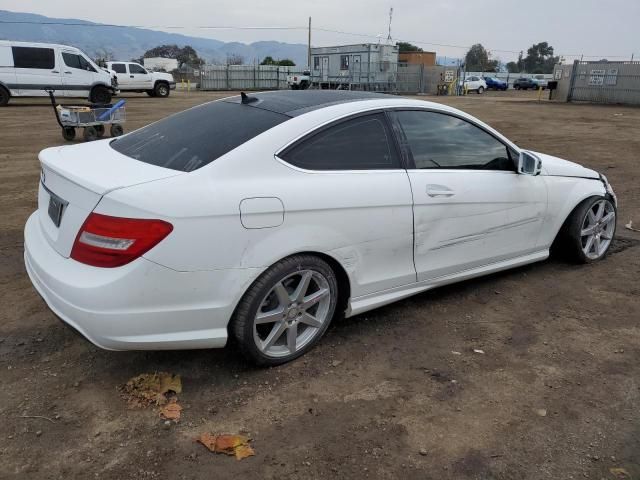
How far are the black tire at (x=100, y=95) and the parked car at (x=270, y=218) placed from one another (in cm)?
2062

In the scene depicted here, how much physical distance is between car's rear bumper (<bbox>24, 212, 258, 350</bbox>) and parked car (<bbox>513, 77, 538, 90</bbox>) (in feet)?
194

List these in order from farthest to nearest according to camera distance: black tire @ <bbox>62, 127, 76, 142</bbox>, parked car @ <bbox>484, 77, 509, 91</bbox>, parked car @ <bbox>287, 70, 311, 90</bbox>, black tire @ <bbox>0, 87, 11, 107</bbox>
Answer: parked car @ <bbox>484, 77, 509, 91</bbox> < parked car @ <bbox>287, 70, 311, 90</bbox> < black tire @ <bbox>0, 87, 11, 107</bbox> < black tire @ <bbox>62, 127, 76, 142</bbox>

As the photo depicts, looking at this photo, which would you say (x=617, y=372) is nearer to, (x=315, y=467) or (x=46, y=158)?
(x=315, y=467)

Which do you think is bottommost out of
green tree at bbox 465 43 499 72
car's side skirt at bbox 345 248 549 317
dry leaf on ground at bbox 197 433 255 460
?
dry leaf on ground at bbox 197 433 255 460

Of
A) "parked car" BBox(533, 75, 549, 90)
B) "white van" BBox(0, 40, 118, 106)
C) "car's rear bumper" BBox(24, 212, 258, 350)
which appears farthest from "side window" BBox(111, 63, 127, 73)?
"parked car" BBox(533, 75, 549, 90)

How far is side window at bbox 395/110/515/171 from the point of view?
352 cm

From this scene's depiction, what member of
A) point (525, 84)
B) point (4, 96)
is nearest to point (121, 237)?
point (4, 96)

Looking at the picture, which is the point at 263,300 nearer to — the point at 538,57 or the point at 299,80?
the point at 299,80

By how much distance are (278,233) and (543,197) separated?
2.45 metres

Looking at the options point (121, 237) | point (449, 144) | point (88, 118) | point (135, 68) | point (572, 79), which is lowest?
point (88, 118)

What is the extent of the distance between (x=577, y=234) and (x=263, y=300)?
306 cm

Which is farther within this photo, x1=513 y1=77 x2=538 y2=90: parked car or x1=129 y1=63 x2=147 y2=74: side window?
x1=513 y1=77 x2=538 y2=90: parked car

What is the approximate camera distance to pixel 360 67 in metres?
38.4

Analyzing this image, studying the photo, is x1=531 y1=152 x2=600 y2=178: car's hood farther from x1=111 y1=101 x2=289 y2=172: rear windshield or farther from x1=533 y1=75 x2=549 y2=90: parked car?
x1=533 y1=75 x2=549 y2=90: parked car
